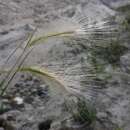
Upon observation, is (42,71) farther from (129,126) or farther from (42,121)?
(129,126)

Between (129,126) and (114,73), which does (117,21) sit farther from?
(129,126)

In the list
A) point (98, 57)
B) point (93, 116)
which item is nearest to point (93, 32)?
point (93, 116)

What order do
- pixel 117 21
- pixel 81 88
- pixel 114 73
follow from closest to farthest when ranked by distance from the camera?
pixel 81 88 → pixel 114 73 → pixel 117 21

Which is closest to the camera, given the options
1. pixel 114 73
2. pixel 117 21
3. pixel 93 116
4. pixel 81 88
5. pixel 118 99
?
pixel 81 88

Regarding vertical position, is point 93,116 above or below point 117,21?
below

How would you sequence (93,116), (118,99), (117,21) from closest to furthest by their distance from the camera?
(93,116)
(118,99)
(117,21)

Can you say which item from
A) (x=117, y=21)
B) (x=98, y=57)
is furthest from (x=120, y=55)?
(x=117, y=21)

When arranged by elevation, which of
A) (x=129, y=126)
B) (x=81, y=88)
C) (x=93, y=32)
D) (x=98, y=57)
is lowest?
(x=129, y=126)

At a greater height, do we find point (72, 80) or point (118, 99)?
point (72, 80)

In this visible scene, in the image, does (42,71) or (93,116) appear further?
(93,116)
